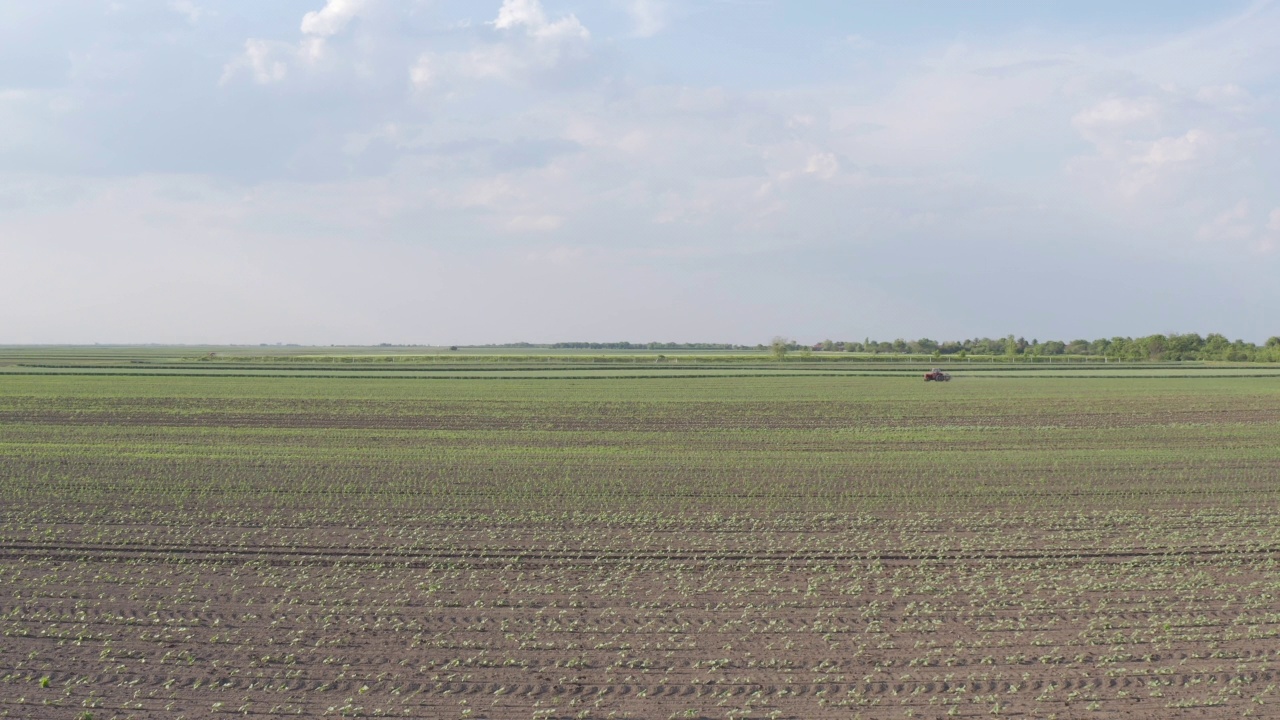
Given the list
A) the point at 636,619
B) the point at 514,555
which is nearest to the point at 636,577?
the point at 636,619

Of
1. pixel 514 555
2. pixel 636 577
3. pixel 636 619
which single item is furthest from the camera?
pixel 514 555

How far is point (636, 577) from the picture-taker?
1462cm

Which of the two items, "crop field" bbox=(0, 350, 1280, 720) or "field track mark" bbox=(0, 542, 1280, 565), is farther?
"field track mark" bbox=(0, 542, 1280, 565)

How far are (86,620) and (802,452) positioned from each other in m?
21.7

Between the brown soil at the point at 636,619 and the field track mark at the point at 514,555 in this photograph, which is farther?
the field track mark at the point at 514,555

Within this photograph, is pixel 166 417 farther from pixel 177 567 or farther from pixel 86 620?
pixel 86 620

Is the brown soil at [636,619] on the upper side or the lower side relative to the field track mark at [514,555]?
lower

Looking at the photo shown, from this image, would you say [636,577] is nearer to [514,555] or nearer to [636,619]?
[636,619]

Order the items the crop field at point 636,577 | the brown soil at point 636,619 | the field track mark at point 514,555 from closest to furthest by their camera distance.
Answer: the brown soil at point 636,619, the crop field at point 636,577, the field track mark at point 514,555

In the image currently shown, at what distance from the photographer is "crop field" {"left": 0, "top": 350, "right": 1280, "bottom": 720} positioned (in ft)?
34.1

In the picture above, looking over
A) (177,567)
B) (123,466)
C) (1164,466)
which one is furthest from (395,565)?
(1164,466)

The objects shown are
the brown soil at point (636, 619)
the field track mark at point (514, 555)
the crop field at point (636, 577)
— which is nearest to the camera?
the brown soil at point (636, 619)

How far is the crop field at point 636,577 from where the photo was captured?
10.4 m

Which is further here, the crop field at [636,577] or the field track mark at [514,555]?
the field track mark at [514,555]
